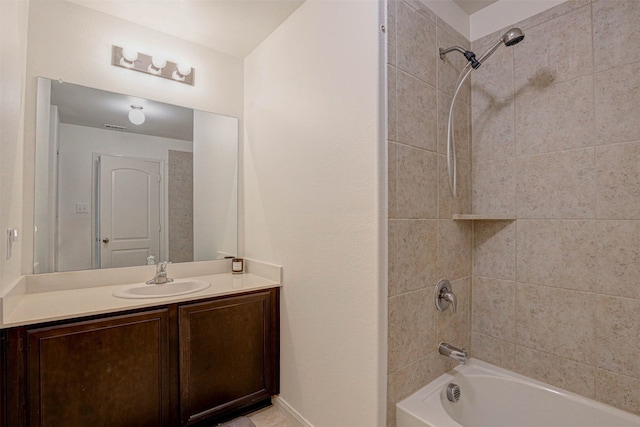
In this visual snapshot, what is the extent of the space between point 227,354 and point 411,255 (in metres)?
1.23

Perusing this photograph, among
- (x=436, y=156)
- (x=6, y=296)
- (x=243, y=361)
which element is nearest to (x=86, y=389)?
(x=6, y=296)

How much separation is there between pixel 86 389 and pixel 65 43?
1917 mm

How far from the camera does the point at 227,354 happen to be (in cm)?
183

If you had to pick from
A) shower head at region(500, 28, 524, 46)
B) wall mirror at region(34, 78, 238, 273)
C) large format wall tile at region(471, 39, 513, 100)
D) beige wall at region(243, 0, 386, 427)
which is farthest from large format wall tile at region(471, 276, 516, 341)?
wall mirror at region(34, 78, 238, 273)

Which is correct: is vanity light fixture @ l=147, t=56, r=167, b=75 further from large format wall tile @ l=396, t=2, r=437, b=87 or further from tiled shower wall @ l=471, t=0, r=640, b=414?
tiled shower wall @ l=471, t=0, r=640, b=414

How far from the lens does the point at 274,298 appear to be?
202 cm

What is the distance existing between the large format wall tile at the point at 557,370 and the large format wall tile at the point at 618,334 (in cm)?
10

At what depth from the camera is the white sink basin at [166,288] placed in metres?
1.84

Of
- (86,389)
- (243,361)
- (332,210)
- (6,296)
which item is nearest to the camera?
(6,296)

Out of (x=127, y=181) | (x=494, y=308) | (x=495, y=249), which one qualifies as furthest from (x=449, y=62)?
(x=127, y=181)

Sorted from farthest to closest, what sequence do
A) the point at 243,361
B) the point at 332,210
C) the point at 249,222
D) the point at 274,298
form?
the point at 249,222
the point at 274,298
the point at 243,361
the point at 332,210

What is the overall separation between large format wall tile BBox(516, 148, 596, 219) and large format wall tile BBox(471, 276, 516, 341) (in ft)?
1.43

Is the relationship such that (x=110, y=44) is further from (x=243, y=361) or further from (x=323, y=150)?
(x=243, y=361)

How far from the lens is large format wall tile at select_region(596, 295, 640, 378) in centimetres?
134
